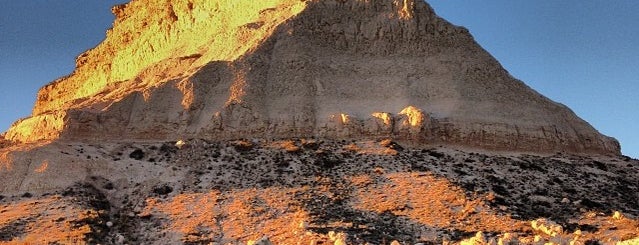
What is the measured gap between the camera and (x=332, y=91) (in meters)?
33.4

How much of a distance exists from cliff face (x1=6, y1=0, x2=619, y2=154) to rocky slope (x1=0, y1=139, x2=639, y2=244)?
1184mm

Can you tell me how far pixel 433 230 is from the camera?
22719 millimetres

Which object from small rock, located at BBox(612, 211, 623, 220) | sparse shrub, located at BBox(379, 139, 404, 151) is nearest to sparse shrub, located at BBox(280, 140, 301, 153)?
sparse shrub, located at BBox(379, 139, 404, 151)

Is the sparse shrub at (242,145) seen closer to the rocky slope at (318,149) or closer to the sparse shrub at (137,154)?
the rocky slope at (318,149)

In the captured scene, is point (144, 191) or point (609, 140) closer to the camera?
point (144, 191)

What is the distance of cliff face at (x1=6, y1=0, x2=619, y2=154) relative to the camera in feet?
→ 101

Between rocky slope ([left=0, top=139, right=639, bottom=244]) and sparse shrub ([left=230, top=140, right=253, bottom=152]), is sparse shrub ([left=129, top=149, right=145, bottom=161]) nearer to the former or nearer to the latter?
rocky slope ([left=0, top=139, right=639, bottom=244])

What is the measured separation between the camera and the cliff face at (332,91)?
30.9 m

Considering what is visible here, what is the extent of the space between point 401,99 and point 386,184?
735 cm

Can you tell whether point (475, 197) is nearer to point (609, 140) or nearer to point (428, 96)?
point (428, 96)

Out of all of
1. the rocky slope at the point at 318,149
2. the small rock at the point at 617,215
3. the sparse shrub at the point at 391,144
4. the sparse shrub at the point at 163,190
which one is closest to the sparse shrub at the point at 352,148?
the rocky slope at the point at 318,149

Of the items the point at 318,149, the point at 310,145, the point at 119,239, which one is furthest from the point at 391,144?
the point at 119,239

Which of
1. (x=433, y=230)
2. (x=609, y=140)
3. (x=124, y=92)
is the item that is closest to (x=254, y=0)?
(x=124, y=92)

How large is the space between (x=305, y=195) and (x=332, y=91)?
28.6ft
